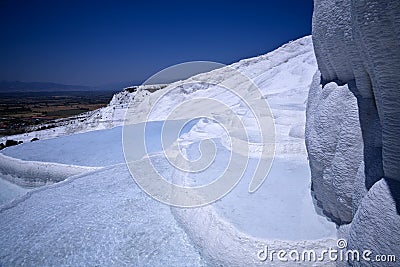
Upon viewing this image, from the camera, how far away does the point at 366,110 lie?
2.34 meters

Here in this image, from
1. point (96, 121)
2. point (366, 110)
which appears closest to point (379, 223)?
point (366, 110)

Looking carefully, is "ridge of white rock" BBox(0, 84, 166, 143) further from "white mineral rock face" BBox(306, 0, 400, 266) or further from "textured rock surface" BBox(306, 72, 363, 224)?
"white mineral rock face" BBox(306, 0, 400, 266)

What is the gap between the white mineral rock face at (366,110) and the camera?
164 cm

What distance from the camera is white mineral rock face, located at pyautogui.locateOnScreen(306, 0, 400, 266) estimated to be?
1637 mm

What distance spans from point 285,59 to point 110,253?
55.0ft

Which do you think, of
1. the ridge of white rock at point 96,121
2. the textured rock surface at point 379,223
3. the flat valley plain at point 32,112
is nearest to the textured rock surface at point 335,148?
the textured rock surface at point 379,223

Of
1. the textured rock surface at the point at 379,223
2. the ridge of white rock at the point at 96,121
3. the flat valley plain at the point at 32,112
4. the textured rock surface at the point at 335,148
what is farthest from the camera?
the flat valley plain at the point at 32,112

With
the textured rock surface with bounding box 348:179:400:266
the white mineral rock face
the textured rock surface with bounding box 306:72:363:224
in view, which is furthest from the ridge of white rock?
the textured rock surface with bounding box 348:179:400:266

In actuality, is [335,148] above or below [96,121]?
above

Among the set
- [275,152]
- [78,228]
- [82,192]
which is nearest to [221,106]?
[275,152]

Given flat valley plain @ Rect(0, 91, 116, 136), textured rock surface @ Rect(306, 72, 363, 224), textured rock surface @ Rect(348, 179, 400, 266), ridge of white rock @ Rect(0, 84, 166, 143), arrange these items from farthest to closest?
flat valley plain @ Rect(0, 91, 116, 136) → ridge of white rock @ Rect(0, 84, 166, 143) → textured rock surface @ Rect(306, 72, 363, 224) → textured rock surface @ Rect(348, 179, 400, 266)

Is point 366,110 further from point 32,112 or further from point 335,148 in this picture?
point 32,112

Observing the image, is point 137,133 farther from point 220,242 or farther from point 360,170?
point 360,170

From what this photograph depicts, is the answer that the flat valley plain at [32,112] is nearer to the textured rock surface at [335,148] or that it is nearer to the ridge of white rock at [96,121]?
the ridge of white rock at [96,121]
